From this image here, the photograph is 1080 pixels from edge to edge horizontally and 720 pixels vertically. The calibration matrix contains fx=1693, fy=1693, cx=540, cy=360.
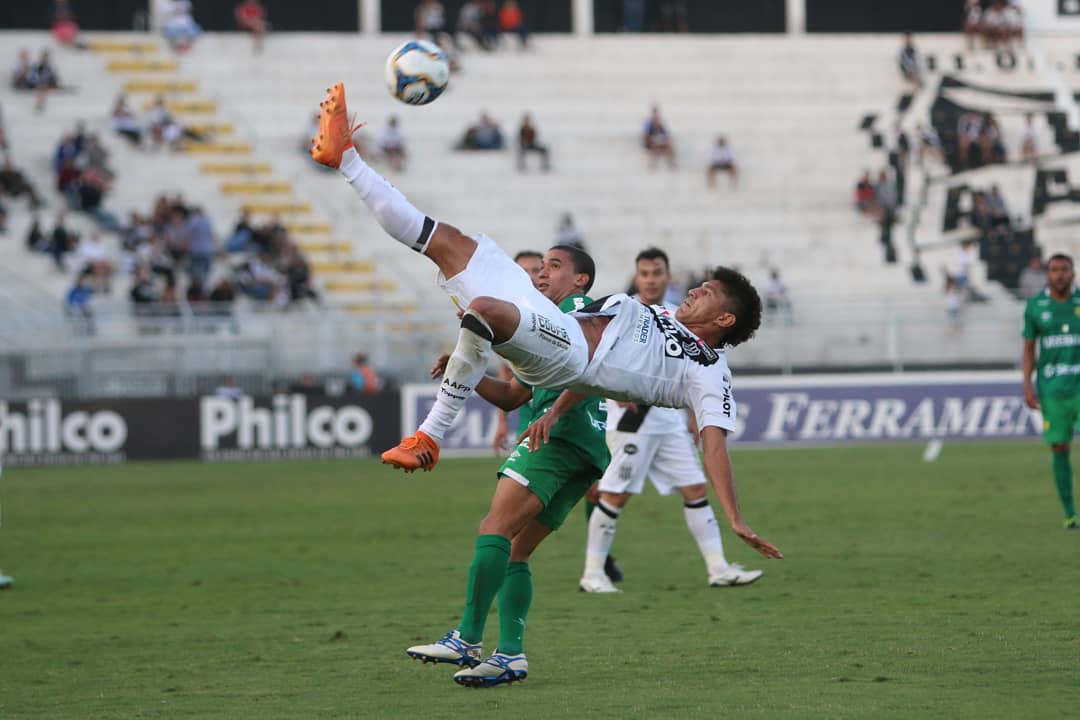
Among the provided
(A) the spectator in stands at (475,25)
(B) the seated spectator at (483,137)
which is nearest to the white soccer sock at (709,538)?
(B) the seated spectator at (483,137)

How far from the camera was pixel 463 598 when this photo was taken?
38.3ft

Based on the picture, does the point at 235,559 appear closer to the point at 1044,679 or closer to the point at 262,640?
the point at 262,640

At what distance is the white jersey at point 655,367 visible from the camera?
786 cm

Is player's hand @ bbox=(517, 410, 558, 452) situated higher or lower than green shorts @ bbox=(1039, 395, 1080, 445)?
higher

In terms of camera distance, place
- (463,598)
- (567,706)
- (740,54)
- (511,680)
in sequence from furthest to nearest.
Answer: (740,54)
(463,598)
(511,680)
(567,706)

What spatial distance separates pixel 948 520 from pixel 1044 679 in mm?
8948

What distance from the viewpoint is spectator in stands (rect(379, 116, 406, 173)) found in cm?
3806

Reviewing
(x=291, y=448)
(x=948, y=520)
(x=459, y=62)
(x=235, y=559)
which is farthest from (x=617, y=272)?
(x=235, y=559)

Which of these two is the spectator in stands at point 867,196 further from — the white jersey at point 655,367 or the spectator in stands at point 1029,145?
the white jersey at point 655,367

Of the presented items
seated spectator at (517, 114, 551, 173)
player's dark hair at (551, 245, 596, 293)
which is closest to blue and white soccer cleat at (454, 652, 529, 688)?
player's dark hair at (551, 245, 596, 293)

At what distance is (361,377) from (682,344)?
20348 millimetres

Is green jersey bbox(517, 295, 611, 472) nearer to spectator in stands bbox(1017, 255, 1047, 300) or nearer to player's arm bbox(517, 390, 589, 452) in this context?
player's arm bbox(517, 390, 589, 452)

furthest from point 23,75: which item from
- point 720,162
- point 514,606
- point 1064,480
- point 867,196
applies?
point 514,606

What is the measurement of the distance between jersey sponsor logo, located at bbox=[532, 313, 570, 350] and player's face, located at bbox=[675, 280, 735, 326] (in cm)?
102
